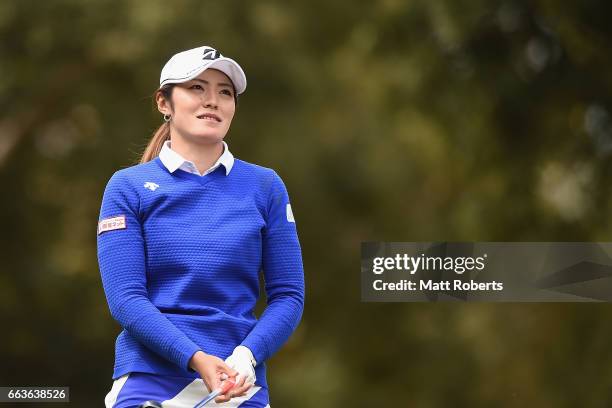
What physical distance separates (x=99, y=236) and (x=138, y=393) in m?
0.24

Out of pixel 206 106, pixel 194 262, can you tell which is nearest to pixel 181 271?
pixel 194 262

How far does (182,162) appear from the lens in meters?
2.08

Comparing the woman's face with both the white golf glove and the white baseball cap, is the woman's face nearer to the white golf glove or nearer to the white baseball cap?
the white baseball cap

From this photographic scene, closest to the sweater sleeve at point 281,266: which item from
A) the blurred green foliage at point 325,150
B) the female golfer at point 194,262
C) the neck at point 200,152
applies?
the female golfer at point 194,262

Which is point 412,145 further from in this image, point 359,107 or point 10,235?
point 10,235

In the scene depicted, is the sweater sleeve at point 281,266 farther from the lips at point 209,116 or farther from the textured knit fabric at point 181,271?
the lips at point 209,116

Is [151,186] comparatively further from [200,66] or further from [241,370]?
[241,370]

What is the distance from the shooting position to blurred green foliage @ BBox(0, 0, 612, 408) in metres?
6.51

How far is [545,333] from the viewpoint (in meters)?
6.46

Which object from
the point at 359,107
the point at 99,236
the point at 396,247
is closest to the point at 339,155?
the point at 359,107

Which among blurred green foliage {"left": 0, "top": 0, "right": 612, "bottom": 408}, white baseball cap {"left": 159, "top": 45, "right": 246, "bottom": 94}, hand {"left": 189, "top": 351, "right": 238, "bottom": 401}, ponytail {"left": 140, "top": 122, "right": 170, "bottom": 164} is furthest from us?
blurred green foliage {"left": 0, "top": 0, "right": 612, "bottom": 408}

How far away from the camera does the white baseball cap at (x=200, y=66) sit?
6.72 feet

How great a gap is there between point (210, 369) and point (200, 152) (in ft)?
1.15

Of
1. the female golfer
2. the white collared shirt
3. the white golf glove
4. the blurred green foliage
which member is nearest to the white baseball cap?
the female golfer
